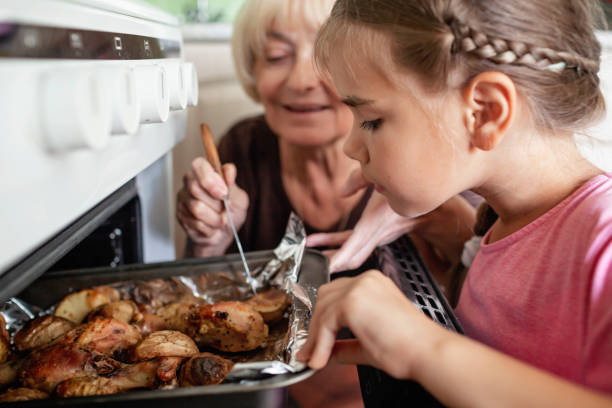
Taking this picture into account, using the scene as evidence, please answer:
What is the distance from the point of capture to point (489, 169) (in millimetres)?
678

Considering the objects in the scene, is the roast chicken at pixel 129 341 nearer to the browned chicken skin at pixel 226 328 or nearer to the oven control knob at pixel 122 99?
the browned chicken skin at pixel 226 328

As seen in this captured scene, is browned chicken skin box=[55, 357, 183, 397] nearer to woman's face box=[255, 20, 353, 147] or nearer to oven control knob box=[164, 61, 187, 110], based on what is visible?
oven control knob box=[164, 61, 187, 110]

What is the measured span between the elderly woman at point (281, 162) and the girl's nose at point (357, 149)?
0.21 metres

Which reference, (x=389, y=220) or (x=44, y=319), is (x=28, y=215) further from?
(x=389, y=220)

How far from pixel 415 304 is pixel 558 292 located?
0.56 feet

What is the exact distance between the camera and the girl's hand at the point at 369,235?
871 mm

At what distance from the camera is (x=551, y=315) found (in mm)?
609

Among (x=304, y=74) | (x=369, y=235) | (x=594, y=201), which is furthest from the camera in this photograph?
(x=304, y=74)

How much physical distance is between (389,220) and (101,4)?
0.60 m

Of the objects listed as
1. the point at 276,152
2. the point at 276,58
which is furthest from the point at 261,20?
the point at 276,152

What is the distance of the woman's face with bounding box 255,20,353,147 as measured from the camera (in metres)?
1.13

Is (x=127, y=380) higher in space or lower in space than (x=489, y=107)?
lower

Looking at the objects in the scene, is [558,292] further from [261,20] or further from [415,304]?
[261,20]

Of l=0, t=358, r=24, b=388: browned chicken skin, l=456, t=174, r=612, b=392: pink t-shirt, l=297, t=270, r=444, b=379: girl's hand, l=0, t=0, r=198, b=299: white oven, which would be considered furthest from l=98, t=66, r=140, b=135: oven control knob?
l=456, t=174, r=612, b=392: pink t-shirt
